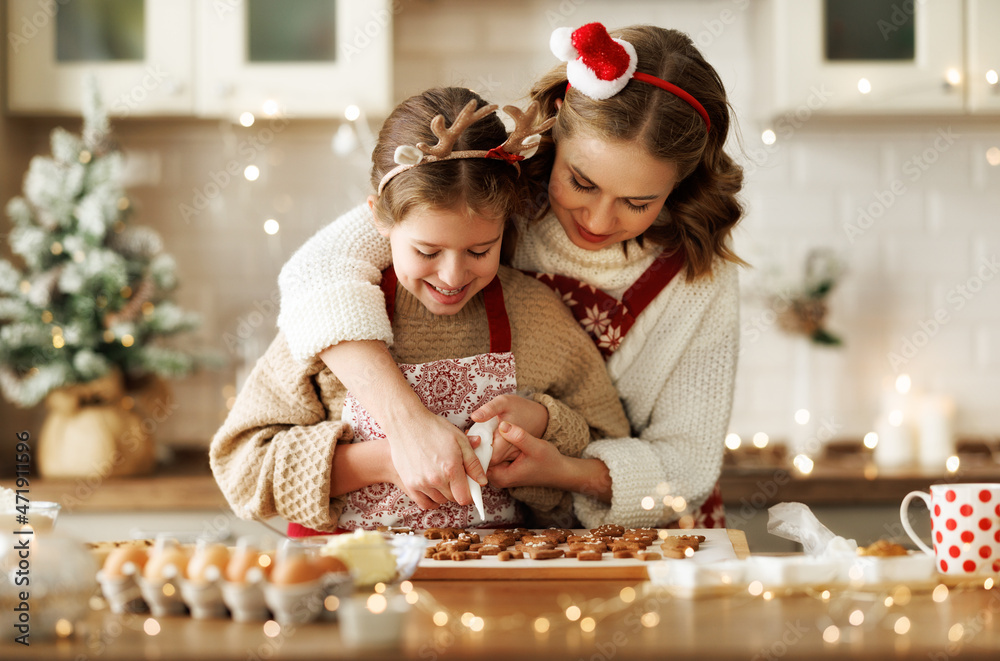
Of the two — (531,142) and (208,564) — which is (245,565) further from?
(531,142)

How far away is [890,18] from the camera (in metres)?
2.15

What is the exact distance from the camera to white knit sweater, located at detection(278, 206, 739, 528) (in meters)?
1.08

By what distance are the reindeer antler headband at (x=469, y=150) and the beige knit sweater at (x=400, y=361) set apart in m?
0.19

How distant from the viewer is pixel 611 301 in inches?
51.1

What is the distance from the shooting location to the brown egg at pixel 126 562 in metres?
0.71

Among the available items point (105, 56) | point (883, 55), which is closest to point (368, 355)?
point (105, 56)

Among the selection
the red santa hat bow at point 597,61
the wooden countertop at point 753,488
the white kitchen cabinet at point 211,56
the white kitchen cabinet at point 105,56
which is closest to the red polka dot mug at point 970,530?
the red santa hat bow at point 597,61

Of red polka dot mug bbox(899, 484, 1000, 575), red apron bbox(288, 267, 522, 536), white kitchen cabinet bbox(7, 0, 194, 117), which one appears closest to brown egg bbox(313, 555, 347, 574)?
red apron bbox(288, 267, 522, 536)

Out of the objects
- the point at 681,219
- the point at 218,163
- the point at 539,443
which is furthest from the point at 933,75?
the point at 218,163

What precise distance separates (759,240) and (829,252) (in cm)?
18

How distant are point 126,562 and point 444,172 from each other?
0.54 metres

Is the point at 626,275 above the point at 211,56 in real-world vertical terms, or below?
below

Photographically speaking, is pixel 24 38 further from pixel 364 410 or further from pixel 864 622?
pixel 864 622

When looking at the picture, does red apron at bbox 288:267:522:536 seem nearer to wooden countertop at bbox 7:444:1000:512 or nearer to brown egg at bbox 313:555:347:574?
brown egg at bbox 313:555:347:574
